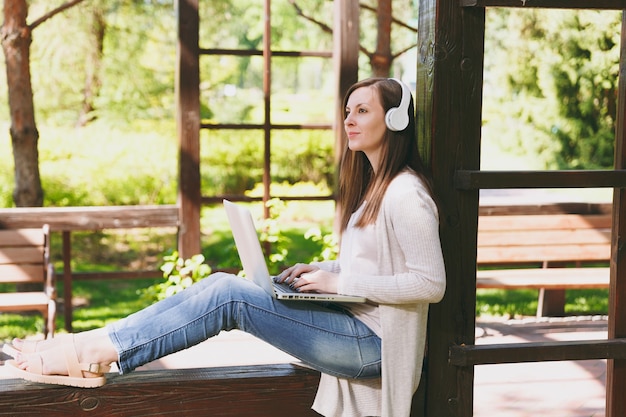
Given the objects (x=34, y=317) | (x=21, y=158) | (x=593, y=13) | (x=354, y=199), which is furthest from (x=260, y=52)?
(x=593, y=13)

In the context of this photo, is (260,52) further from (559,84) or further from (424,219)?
(559,84)

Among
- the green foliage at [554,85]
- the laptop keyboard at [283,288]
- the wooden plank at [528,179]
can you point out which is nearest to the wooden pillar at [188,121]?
the laptop keyboard at [283,288]

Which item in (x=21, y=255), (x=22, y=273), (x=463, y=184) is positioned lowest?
(x=22, y=273)

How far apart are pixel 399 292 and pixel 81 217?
3344 millimetres

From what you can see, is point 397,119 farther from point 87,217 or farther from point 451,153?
point 87,217

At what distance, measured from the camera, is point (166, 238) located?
333 inches

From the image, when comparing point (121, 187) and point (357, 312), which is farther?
point (121, 187)

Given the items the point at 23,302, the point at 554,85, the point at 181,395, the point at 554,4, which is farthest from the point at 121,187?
the point at 554,4

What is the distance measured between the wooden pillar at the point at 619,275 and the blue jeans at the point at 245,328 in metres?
0.70

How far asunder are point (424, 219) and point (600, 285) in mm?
3094

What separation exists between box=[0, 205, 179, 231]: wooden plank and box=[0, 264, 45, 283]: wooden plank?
283mm

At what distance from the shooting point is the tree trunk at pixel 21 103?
5.54 metres

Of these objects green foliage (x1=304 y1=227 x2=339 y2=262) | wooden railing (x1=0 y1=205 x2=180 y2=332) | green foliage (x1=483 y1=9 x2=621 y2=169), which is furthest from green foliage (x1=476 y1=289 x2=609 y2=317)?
green foliage (x1=483 y1=9 x2=621 y2=169)

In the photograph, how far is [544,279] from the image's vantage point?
4992mm
